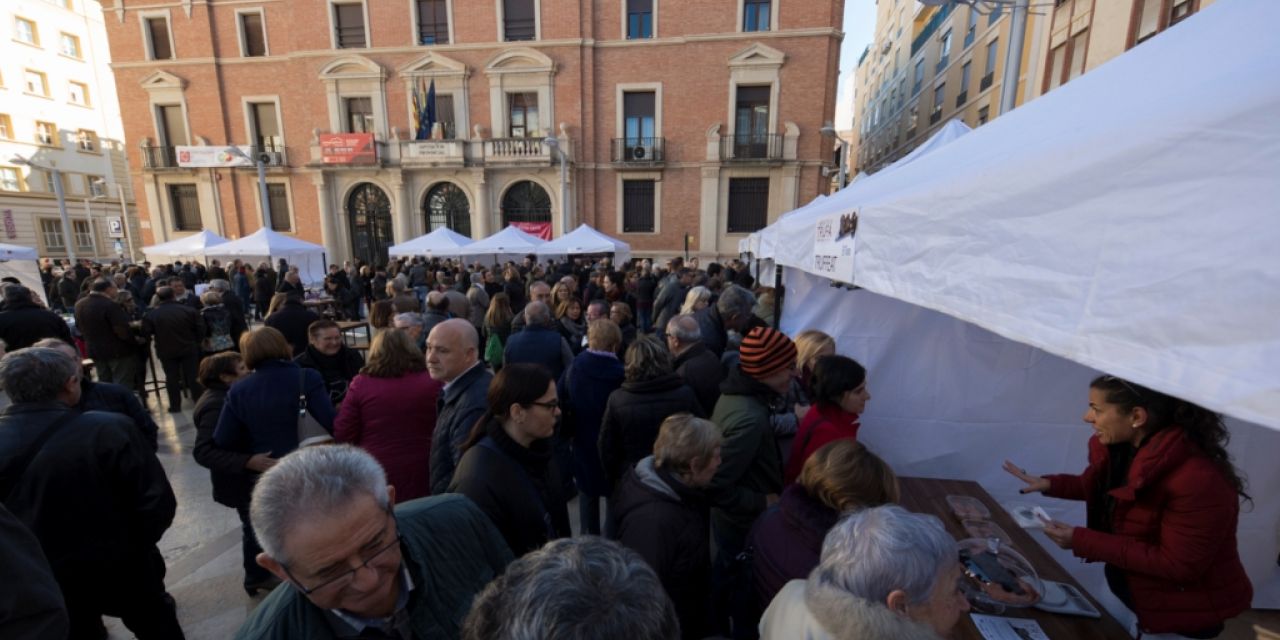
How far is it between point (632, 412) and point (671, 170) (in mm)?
18765

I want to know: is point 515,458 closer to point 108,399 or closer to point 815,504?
point 815,504

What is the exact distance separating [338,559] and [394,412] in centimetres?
176

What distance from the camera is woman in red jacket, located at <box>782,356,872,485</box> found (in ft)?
7.78

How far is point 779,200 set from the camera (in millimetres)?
19703

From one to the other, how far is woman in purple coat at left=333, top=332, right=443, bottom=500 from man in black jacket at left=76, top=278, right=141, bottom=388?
521 cm

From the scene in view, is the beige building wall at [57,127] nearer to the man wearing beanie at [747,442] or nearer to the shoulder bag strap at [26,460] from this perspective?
the shoulder bag strap at [26,460]

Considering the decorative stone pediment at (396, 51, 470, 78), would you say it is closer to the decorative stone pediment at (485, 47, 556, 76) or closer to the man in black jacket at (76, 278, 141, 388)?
Result: the decorative stone pediment at (485, 47, 556, 76)

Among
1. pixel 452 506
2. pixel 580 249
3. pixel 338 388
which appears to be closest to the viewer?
pixel 452 506

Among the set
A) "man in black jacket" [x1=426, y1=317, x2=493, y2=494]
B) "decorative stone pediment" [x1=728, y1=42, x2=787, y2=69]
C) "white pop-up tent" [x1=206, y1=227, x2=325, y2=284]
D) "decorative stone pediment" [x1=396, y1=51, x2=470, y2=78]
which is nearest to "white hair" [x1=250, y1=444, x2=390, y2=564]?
"man in black jacket" [x1=426, y1=317, x2=493, y2=494]

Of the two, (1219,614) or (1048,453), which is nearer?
(1219,614)

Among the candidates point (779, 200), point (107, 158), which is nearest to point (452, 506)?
point (779, 200)

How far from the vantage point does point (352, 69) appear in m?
20.5

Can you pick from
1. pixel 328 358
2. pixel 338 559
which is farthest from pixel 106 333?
pixel 338 559

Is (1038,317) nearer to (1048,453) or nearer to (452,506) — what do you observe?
(452,506)
